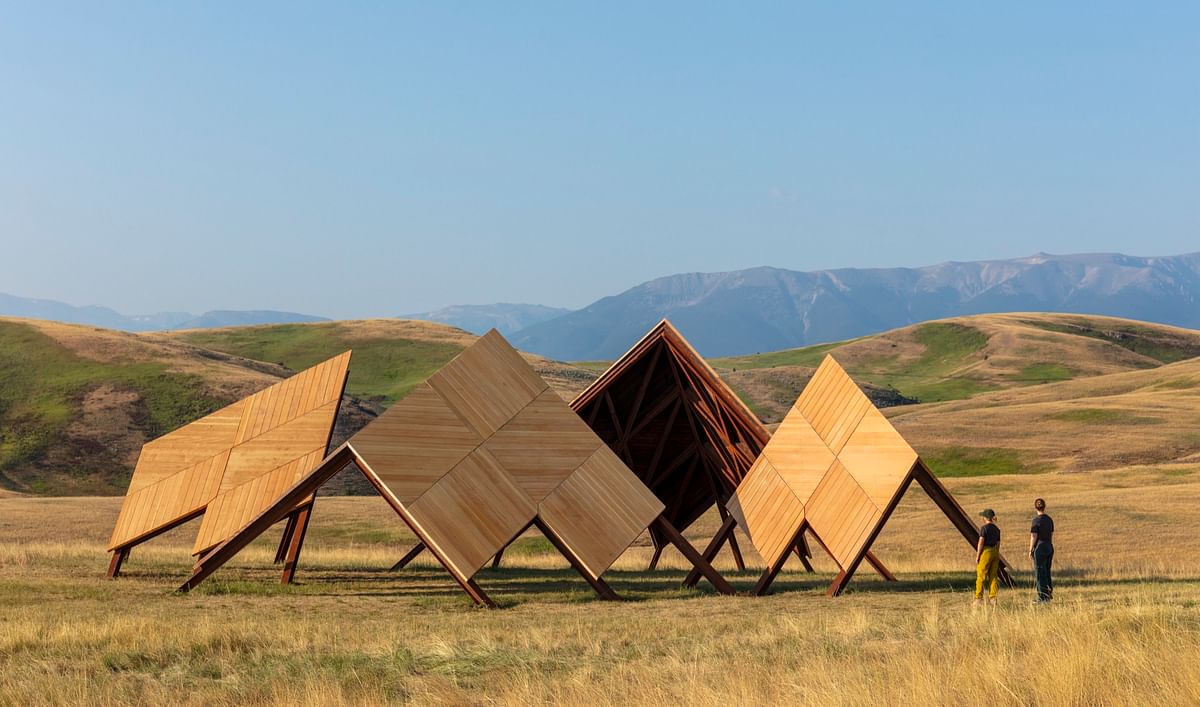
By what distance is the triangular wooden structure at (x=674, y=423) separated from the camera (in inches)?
1112

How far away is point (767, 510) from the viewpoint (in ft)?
81.9

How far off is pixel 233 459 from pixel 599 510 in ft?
32.8

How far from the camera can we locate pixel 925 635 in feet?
46.3

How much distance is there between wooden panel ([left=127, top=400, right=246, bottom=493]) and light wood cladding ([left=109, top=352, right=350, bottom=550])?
2 cm

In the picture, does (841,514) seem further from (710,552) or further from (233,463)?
(233,463)

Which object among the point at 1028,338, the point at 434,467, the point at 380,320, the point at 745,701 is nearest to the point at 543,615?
the point at 434,467

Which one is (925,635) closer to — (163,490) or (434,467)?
(434,467)

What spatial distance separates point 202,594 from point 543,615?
23.4ft

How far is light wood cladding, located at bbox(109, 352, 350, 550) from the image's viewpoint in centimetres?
2572

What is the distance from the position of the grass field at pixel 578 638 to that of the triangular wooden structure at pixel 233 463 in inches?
50.6

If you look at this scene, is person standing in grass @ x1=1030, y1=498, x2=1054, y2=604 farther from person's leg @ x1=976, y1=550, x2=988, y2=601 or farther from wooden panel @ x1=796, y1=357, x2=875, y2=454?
wooden panel @ x1=796, y1=357, x2=875, y2=454

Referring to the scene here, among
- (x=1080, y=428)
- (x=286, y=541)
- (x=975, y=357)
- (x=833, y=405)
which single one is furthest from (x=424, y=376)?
(x=833, y=405)

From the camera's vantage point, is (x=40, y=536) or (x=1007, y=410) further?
(x=1007, y=410)

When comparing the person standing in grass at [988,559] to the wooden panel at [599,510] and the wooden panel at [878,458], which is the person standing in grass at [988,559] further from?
the wooden panel at [599,510]
